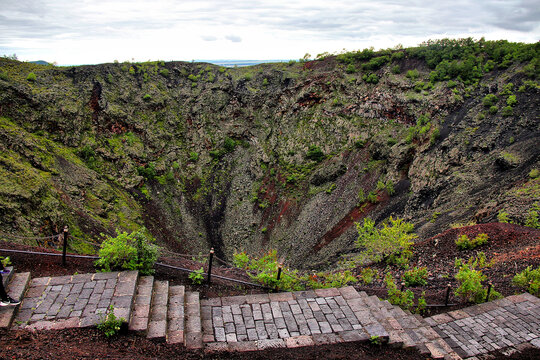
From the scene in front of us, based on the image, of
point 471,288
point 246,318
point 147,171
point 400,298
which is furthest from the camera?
point 147,171

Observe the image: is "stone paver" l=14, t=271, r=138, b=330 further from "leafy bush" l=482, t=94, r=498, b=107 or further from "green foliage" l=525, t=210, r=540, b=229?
"leafy bush" l=482, t=94, r=498, b=107

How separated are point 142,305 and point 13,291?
2463mm

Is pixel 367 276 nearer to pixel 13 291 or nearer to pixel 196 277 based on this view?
pixel 196 277

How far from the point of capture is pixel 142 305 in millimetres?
6430

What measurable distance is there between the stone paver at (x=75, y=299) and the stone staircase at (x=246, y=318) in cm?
2

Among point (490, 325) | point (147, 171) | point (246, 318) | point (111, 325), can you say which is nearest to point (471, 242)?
point (490, 325)

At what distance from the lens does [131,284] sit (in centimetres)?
689

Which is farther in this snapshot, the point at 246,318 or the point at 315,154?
the point at 315,154

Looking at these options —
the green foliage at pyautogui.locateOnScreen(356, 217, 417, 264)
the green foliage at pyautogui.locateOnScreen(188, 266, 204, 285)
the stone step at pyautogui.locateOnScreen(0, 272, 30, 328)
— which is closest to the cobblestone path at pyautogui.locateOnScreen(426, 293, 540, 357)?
the green foliage at pyautogui.locateOnScreen(356, 217, 417, 264)

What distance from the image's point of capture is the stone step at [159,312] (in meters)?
5.89

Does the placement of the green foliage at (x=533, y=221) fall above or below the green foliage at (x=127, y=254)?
below

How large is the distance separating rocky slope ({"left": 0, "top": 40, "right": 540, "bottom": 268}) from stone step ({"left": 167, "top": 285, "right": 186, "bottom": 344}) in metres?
11.6

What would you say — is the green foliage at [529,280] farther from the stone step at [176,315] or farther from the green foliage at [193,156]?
the green foliage at [193,156]

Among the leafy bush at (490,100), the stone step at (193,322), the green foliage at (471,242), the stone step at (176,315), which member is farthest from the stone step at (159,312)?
the leafy bush at (490,100)
